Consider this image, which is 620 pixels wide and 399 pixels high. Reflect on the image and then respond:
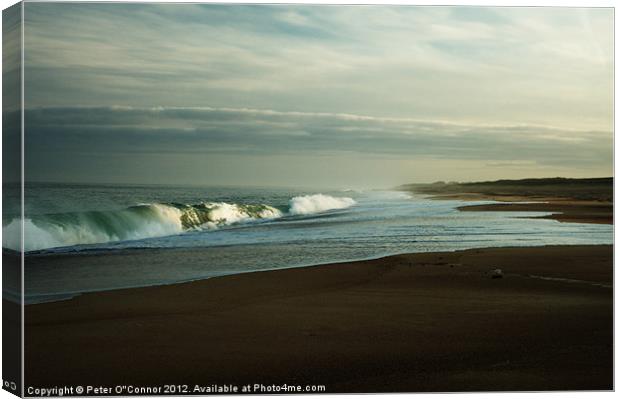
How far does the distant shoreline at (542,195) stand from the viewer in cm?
736

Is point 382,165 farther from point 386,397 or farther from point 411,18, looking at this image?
point 386,397

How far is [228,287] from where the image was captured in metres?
7.05

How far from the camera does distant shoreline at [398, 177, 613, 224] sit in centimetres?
736

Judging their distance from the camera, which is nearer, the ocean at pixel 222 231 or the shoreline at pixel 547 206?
the ocean at pixel 222 231

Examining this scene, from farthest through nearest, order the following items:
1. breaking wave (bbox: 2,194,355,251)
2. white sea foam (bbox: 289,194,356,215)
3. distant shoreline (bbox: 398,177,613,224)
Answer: distant shoreline (bbox: 398,177,613,224) < white sea foam (bbox: 289,194,356,215) < breaking wave (bbox: 2,194,355,251)

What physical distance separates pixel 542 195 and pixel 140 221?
9.80 ft

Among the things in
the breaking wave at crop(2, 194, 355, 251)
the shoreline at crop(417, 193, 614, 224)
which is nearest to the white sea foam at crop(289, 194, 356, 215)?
the breaking wave at crop(2, 194, 355, 251)

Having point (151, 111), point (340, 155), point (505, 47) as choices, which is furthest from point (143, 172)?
point (505, 47)

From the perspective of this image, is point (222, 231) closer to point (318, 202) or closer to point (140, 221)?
point (140, 221)

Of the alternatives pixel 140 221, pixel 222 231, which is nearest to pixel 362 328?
pixel 222 231

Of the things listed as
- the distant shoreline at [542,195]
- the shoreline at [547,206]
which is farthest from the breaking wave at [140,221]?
the shoreline at [547,206]

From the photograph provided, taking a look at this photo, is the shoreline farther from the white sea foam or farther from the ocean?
the white sea foam

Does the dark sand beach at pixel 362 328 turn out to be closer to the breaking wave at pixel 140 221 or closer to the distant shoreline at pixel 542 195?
the distant shoreline at pixel 542 195

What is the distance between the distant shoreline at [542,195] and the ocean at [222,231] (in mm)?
64
